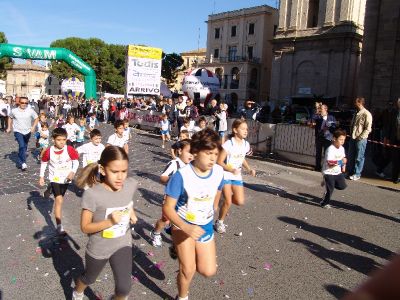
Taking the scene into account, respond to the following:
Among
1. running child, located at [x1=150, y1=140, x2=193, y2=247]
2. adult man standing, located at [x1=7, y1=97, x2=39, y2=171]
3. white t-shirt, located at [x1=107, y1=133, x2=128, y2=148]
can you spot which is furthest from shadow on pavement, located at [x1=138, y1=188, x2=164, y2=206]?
adult man standing, located at [x1=7, y1=97, x2=39, y2=171]

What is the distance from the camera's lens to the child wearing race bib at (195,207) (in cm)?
338

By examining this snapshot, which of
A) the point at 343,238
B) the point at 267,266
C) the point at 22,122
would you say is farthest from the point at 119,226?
the point at 22,122

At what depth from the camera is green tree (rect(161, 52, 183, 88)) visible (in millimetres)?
74625

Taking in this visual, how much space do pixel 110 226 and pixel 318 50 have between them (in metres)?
37.8

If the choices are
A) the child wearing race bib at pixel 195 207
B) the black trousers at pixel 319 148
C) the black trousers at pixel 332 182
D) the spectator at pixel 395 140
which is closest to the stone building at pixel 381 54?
the spectator at pixel 395 140

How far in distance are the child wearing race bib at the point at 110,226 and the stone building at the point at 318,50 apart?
110ft

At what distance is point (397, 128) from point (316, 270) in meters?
7.01

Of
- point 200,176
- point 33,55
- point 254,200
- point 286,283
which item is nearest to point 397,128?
point 254,200

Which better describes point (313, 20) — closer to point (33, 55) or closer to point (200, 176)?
point (33, 55)

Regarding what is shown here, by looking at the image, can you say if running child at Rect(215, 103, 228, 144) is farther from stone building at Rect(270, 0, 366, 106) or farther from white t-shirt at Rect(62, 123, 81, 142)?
stone building at Rect(270, 0, 366, 106)

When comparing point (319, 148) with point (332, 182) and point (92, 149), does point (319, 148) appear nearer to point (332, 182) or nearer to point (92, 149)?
point (332, 182)

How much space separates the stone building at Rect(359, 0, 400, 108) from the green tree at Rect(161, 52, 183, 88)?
56.0 metres

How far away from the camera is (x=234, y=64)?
6300cm

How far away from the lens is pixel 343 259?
4.99 metres
